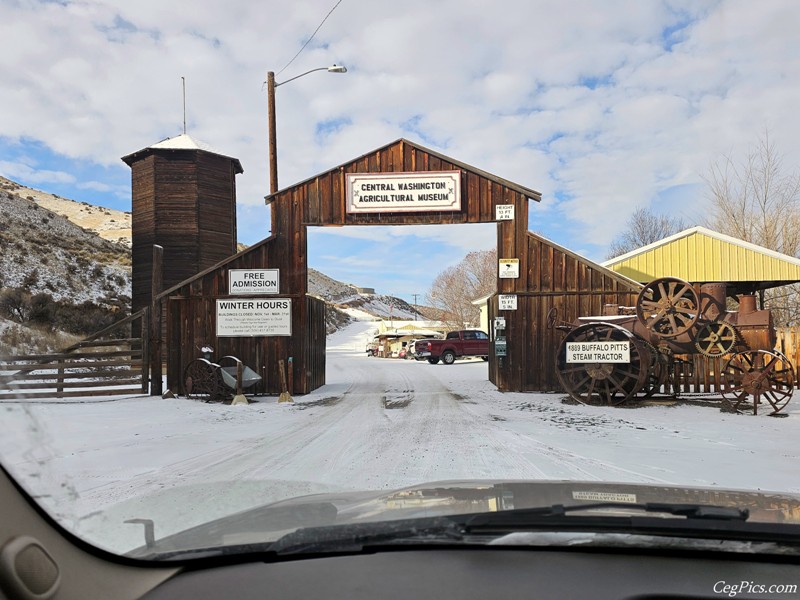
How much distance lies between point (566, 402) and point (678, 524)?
11.2 meters

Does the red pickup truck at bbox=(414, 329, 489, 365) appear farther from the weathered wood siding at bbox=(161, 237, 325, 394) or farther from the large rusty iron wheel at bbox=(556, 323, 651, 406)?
the large rusty iron wheel at bbox=(556, 323, 651, 406)

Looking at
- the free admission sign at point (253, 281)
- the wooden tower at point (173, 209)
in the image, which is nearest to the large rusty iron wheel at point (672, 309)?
the free admission sign at point (253, 281)

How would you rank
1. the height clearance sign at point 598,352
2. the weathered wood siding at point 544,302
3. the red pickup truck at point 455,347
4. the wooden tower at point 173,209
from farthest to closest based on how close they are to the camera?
the red pickup truck at point 455,347 → the wooden tower at point 173,209 → the weathered wood siding at point 544,302 → the height clearance sign at point 598,352

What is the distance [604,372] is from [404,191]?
22.2 ft

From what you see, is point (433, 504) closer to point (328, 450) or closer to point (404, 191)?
point (328, 450)

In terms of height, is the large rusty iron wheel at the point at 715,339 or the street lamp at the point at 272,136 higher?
the street lamp at the point at 272,136

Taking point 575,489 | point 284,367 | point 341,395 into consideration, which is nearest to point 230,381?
point 284,367

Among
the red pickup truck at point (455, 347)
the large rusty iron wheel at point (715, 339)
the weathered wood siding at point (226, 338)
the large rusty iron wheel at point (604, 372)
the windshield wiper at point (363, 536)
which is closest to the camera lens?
the windshield wiper at point (363, 536)

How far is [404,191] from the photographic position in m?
15.1

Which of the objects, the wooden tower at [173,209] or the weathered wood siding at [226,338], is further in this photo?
the wooden tower at [173,209]

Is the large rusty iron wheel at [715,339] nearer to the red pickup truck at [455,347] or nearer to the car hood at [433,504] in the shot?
the car hood at [433,504]

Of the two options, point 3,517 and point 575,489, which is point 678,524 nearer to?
point 575,489

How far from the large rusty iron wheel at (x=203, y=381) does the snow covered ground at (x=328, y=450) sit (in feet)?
3.15

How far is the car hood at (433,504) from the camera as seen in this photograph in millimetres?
2264
